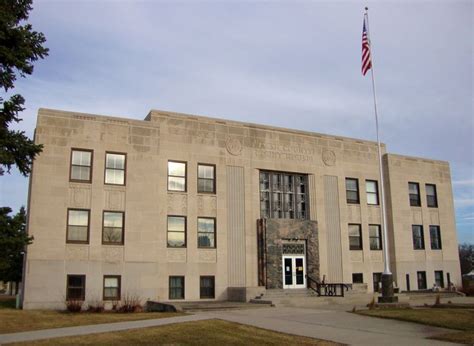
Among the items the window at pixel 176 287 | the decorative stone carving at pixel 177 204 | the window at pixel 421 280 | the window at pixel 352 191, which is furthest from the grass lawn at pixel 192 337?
the window at pixel 421 280

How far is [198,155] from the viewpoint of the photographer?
3253 cm

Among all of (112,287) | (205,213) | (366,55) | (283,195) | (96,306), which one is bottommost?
(96,306)

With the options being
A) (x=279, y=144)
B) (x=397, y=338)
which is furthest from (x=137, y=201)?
(x=397, y=338)

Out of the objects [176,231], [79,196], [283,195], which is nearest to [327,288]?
[283,195]

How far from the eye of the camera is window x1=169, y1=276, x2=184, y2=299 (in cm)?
3038

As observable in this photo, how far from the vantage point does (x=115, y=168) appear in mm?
29984

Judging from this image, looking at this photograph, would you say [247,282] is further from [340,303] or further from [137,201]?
[137,201]

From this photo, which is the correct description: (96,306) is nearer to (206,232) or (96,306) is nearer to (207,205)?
(206,232)

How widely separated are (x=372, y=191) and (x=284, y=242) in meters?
9.75

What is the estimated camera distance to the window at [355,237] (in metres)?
37.2

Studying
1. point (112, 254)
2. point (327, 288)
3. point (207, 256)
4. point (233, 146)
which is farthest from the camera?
point (233, 146)

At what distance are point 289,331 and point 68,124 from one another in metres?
18.6

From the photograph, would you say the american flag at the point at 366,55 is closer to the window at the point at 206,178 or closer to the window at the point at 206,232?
the window at the point at 206,178

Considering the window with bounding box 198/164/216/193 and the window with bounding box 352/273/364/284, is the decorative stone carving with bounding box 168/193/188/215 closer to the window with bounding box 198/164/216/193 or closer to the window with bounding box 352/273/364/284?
the window with bounding box 198/164/216/193
